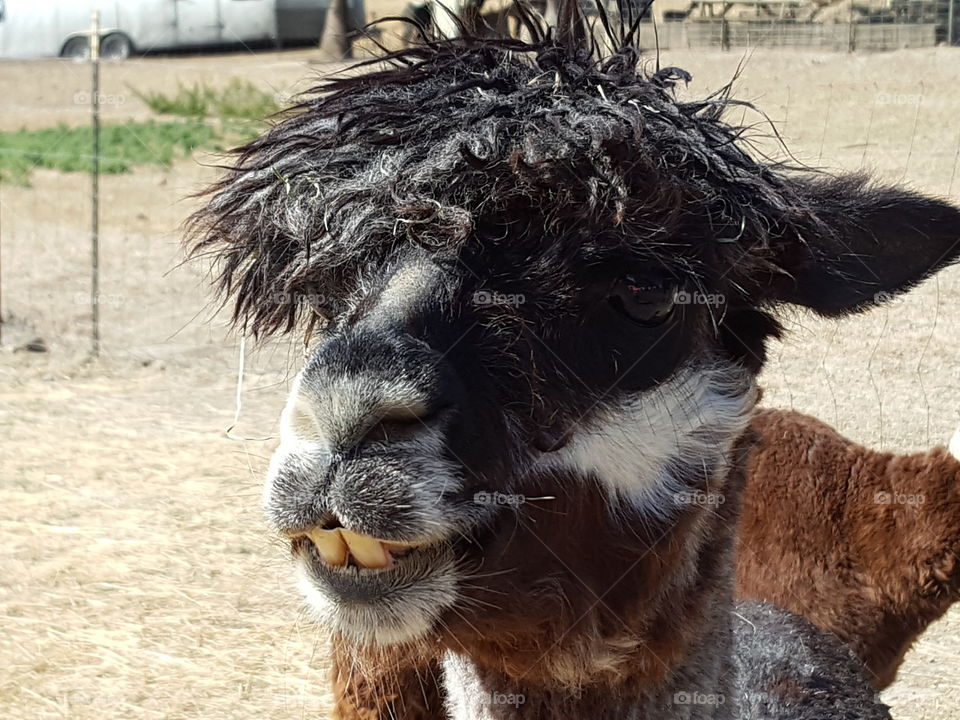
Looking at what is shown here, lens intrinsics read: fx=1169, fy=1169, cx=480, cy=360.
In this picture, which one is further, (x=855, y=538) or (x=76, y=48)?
(x=76, y=48)

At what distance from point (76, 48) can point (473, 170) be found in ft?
73.2

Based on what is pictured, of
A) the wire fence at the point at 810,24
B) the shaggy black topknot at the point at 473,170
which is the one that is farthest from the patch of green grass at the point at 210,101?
the shaggy black topknot at the point at 473,170

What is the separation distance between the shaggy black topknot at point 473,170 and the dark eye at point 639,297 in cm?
10

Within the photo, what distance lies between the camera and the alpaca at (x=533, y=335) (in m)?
2.13

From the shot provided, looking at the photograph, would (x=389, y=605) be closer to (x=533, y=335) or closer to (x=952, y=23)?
(x=533, y=335)

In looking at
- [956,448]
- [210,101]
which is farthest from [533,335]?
[210,101]

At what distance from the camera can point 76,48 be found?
888 inches

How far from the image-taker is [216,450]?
777cm

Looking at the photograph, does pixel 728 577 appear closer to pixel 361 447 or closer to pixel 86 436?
pixel 361 447

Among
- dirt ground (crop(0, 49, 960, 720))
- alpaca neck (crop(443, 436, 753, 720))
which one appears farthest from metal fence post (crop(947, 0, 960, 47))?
alpaca neck (crop(443, 436, 753, 720))

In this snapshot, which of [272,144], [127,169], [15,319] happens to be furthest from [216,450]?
[127,169]

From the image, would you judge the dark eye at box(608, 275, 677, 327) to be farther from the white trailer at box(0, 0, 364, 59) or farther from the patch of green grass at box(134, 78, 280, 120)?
the white trailer at box(0, 0, 364, 59)

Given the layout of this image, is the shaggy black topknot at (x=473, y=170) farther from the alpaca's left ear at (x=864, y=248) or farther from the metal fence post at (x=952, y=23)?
the metal fence post at (x=952, y=23)

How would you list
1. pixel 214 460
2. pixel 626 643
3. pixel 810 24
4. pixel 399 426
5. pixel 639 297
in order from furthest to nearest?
pixel 810 24
pixel 214 460
pixel 626 643
pixel 639 297
pixel 399 426
